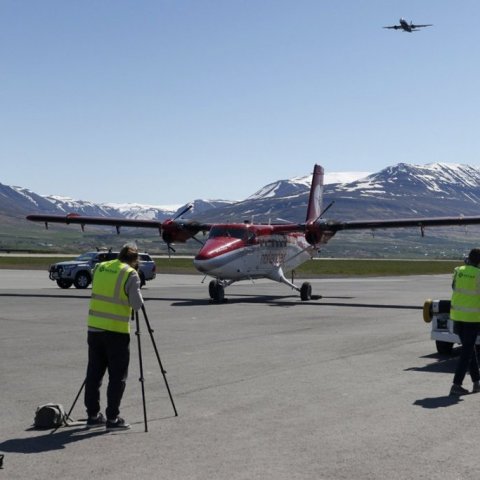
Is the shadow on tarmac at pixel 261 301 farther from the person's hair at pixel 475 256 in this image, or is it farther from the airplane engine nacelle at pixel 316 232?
the person's hair at pixel 475 256

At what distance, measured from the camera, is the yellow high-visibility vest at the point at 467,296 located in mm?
12844

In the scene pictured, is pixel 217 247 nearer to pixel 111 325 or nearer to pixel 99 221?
pixel 99 221

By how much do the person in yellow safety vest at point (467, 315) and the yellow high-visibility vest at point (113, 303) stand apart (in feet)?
17.5

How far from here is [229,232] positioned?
1363 inches

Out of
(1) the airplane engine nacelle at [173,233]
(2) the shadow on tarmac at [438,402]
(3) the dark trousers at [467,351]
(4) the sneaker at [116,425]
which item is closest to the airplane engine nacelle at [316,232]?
(1) the airplane engine nacelle at [173,233]

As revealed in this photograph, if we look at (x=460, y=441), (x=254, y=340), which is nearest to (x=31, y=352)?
(x=254, y=340)

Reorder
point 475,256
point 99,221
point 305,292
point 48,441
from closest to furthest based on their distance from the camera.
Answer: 1. point 48,441
2. point 475,256
3. point 305,292
4. point 99,221

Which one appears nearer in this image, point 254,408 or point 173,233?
point 254,408

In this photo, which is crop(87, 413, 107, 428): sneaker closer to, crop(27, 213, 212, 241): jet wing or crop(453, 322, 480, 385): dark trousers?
crop(453, 322, 480, 385): dark trousers

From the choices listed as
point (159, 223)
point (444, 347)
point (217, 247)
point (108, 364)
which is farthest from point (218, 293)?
point (108, 364)

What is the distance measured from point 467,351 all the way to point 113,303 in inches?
222

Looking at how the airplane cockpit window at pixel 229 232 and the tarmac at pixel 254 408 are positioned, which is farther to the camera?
the airplane cockpit window at pixel 229 232

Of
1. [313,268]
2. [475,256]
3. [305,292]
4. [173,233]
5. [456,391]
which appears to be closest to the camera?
[456,391]

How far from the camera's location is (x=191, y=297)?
37562 millimetres
